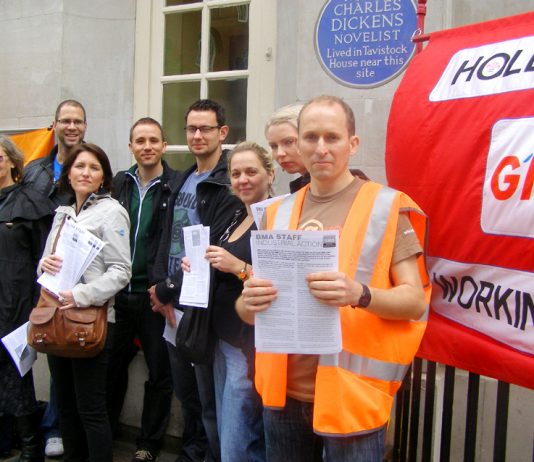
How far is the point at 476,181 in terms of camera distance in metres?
2.26

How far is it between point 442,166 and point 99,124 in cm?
364

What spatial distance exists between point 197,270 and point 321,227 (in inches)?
37.6

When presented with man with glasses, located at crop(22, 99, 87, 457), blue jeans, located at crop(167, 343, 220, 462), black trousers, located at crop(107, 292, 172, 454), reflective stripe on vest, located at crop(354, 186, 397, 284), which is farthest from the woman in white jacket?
reflective stripe on vest, located at crop(354, 186, 397, 284)

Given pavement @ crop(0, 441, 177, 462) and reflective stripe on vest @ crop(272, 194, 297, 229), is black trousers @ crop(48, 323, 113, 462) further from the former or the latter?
reflective stripe on vest @ crop(272, 194, 297, 229)

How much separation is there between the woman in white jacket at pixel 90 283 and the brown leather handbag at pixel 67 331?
0.06 meters

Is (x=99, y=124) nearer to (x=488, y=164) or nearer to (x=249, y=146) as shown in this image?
(x=249, y=146)

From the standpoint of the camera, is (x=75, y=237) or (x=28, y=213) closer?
(x=75, y=237)

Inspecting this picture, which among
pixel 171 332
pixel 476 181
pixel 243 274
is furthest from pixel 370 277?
pixel 171 332

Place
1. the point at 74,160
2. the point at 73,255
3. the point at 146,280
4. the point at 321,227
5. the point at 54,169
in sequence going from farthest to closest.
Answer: the point at 54,169 → the point at 146,280 → the point at 74,160 → the point at 73,255 → the point at 321,227

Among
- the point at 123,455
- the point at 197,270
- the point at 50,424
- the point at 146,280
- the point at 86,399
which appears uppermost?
the point at 197,270

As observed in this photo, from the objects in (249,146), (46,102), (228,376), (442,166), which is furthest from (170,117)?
(442,166)

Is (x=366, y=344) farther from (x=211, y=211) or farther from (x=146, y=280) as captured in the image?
(x=146, y=280)

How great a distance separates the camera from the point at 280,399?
6.79 ft

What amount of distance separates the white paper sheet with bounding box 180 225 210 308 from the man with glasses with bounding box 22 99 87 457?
155 cm
